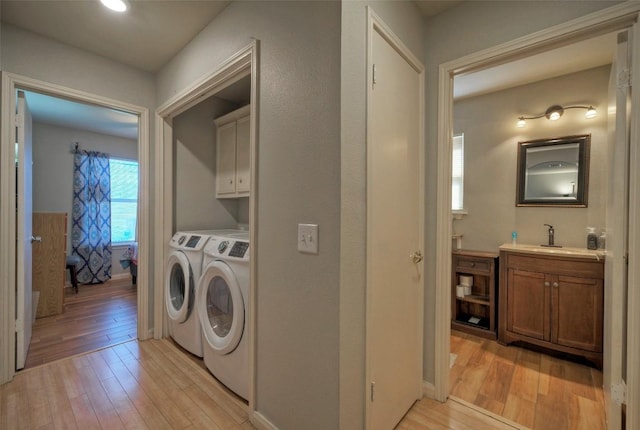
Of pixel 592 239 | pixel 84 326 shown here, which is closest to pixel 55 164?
pixel 84 326

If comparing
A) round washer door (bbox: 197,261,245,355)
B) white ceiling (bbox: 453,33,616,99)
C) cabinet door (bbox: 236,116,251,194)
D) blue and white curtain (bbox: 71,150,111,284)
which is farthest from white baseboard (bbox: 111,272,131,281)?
white ceiling (bbox: 453,33,616,99)

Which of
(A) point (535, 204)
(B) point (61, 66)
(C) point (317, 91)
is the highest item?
(B) point (61, 66)

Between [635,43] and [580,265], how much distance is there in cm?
167

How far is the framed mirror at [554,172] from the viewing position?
8.20 feet

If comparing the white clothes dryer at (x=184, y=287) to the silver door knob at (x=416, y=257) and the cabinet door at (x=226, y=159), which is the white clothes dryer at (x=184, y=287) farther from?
the silver door knob at (x=416, y=257)

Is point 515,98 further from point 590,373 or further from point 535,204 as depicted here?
point 590,373

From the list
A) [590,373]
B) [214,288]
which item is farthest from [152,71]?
[590,373]

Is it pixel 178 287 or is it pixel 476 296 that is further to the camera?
pixel 476 296

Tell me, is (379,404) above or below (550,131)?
below

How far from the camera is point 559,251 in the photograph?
7.62ft

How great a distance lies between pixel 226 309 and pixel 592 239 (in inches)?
122

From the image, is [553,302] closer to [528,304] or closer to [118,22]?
[528,304]

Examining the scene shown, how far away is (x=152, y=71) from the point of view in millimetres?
2590

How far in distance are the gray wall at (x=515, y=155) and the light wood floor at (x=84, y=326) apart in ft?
12.6
